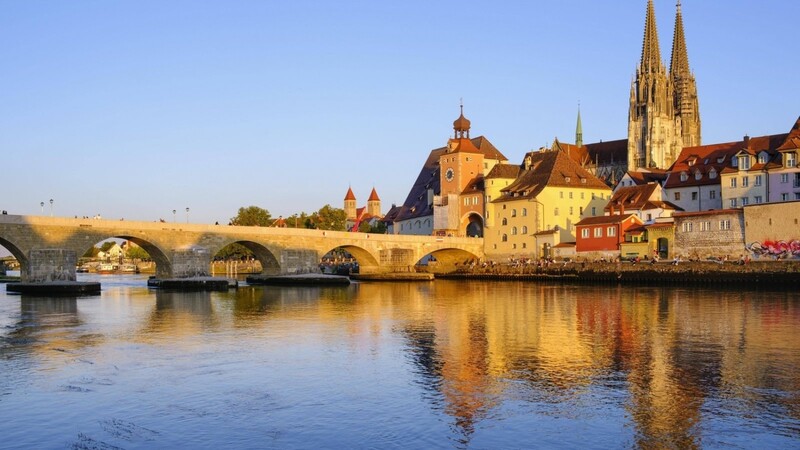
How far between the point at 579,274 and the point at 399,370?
1921 inches

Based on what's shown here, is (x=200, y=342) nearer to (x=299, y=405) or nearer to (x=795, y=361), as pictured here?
(x=299, y=405)

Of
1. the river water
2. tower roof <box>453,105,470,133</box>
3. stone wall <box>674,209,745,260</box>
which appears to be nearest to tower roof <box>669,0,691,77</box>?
tower roof <box>453,105,470,133</box>

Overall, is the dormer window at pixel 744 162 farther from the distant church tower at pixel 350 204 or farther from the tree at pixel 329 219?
the distant church tower at pixel 350 204

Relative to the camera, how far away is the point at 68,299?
48812 millimetres

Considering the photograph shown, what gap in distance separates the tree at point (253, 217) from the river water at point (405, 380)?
6710 centimetres

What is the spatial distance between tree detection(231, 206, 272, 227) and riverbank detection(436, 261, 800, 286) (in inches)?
1472

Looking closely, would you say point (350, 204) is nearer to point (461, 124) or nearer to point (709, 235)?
point (461, 124)

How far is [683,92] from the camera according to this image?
4934 inches

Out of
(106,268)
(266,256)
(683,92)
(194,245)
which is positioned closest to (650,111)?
(683,92)

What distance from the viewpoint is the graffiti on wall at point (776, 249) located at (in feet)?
185

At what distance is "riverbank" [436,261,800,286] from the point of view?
53969 millimetres

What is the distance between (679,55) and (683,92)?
6153 millimetres

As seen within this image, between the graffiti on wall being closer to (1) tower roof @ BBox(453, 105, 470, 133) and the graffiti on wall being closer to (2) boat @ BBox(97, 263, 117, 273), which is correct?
(1) tower roof @ BBox(453, 105, 470, 133)

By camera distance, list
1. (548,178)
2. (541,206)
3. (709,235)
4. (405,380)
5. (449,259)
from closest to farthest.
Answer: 1. (405,380)
2. (709,235)
3. (541,206)
4. (548,178)
5. (449,259)
